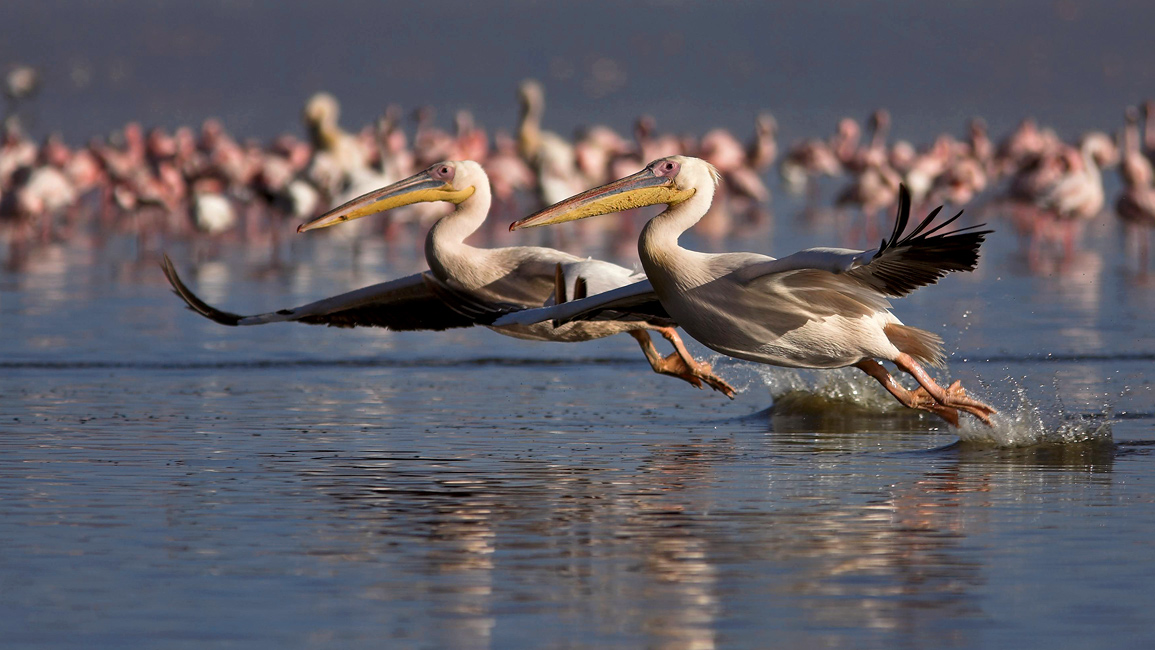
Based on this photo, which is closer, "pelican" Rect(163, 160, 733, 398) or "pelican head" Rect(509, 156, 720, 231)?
"pelican head" Rect(509, 156, 720, 231)

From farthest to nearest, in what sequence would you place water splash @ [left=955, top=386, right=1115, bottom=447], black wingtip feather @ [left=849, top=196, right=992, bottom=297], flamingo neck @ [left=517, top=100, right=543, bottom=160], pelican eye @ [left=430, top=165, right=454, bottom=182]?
flamingo neck @ [left=517, top=100, right=543, bottom=160] < pelican eye @ [left=430, top=165, right=454, bottom=182] < water splash @ [left=955, top=386, right=1115, bottom=447] < black wingtip feather @ [left=849, top=196, right=992, bottom=297]

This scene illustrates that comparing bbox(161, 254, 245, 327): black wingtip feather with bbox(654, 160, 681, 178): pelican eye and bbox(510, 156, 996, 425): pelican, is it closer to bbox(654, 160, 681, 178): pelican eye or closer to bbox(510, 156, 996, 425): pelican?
bbox(510, 156, 996, 425): pelican

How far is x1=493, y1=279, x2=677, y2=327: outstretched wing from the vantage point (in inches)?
348

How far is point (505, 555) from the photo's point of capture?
621 cm

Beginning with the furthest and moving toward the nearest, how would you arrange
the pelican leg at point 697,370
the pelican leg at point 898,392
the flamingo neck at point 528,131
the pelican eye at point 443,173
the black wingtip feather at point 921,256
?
1. the flamingo neck at point 528,131
2. the pelican eye at point 443,173
3. the pelican leg at point 697,370
4. the pelican leg at point 898,392
5. the black wingtip feather at point 921,256

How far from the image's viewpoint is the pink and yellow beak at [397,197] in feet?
33.3

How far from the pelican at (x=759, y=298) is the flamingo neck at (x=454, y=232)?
49.2 inches

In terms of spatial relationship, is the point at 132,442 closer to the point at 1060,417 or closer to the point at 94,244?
the point at 1060,417

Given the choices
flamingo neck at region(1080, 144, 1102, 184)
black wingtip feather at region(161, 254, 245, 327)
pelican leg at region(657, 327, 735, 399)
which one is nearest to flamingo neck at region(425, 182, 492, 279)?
black wingtip feather at region(161, 254, 245, 327)

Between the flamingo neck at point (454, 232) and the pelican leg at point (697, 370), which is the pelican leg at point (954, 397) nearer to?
the pelican leg at point (697, 370)

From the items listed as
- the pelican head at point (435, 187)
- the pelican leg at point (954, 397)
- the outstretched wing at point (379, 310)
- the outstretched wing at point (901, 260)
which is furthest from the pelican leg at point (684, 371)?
the outstretched wing at point (901, 260)

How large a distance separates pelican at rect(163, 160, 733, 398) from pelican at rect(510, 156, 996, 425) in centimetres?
59

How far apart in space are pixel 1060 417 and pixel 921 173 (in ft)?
64.3

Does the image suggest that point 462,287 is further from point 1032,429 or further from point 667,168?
point 1032,429
